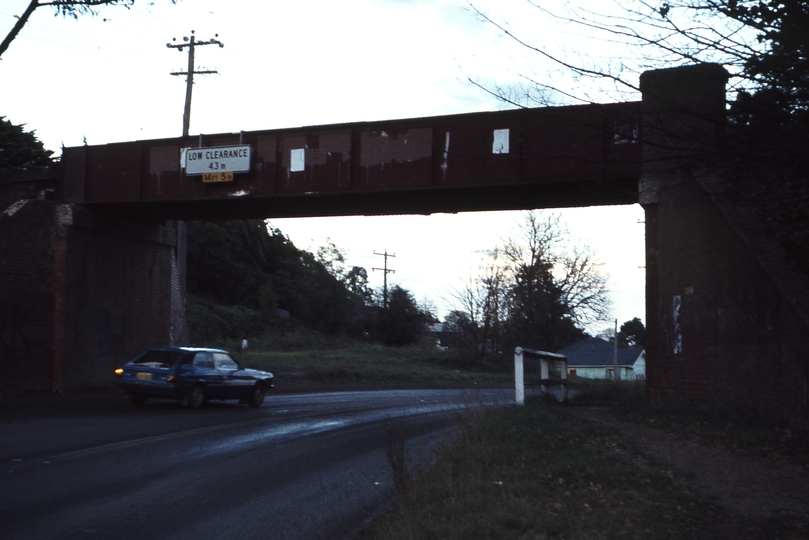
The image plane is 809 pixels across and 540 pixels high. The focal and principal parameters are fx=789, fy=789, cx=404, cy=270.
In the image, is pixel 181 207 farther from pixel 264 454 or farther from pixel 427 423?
pixel 264 454

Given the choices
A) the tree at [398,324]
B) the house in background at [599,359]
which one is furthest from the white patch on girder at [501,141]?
the house in background at [599,359]

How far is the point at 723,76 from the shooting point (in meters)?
7.67

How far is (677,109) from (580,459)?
12.8 feet

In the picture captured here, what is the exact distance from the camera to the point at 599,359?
269 ft

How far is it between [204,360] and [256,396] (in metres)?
1.77

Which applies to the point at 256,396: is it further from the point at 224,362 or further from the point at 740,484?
the point at 740,484

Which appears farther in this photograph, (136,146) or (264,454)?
(136,146)

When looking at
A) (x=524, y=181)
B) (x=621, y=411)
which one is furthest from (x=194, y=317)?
(x=621, y=411)

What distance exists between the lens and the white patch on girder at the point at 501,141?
1883 cm

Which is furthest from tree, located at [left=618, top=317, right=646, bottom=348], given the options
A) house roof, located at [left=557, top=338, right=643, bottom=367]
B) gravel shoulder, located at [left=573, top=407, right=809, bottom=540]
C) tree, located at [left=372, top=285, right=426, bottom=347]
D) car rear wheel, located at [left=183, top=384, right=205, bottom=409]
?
gravel shoulder, located at [left=573, top=407, right=809, bottom=540]

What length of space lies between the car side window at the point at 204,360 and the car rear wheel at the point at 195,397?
1.55 feet

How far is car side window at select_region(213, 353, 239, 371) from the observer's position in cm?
1866

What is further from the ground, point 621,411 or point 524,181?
point 524,181

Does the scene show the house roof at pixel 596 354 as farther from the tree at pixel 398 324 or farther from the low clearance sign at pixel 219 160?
the low clearance sign at pixel 219 160
